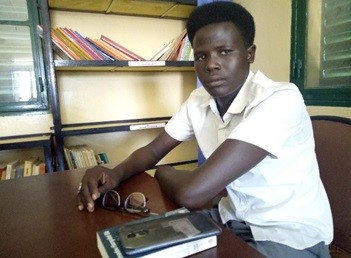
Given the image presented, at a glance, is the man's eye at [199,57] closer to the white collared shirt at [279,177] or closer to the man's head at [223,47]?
the man's head at [223,47]

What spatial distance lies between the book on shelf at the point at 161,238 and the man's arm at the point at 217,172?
0.45 feet

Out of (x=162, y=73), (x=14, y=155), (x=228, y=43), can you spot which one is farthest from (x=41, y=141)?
(x=228, y=43)

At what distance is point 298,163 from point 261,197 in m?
0.15

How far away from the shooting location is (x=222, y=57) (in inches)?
33.6

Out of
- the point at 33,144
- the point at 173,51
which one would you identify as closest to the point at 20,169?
the point at 33,144

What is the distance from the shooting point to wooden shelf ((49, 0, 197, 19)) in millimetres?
1929

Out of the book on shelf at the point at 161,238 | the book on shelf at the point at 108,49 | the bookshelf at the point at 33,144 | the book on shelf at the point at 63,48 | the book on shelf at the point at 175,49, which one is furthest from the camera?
the book on shelf at the point at 175,49

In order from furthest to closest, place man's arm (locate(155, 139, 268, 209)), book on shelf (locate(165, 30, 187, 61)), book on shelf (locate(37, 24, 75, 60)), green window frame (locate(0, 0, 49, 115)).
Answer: book on shelf (locate(165, 30, 187, 61)) < green window frame (locate(0, 0, 49, 115)) < book on shelf (locate(37, 24, 75, 60)) < man's arm (locate(155, 139, 268, 209))

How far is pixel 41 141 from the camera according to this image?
1711mm

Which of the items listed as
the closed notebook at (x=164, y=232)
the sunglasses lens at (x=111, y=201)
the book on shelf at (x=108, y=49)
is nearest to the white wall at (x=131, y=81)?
the book on shelf at (x=108, y=49)

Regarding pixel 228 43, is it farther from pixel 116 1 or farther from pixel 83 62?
pixel 116 1

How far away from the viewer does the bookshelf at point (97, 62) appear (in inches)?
68.1

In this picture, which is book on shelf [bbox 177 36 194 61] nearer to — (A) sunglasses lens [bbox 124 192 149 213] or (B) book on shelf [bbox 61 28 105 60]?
(B) book on shelf [bbox 61 28 105 60]

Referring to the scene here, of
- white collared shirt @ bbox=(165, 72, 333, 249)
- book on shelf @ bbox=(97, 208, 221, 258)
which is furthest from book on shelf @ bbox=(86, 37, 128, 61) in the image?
book on shelf @ bbox=(97, 208, 221, 258)
